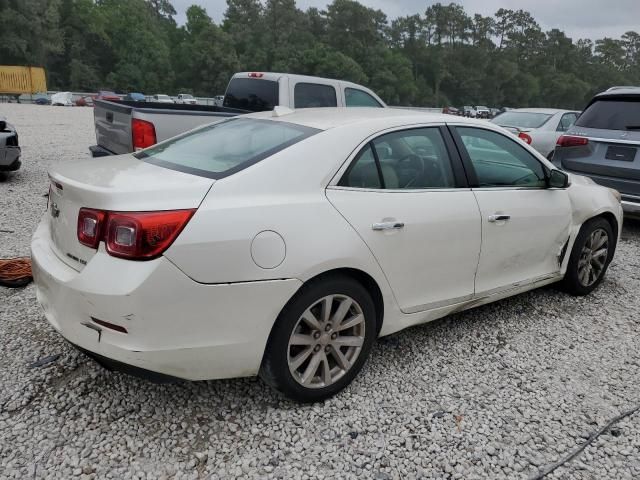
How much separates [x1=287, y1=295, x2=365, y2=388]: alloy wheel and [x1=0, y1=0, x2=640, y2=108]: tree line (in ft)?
252

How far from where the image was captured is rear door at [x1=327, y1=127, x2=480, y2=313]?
284 centimetres

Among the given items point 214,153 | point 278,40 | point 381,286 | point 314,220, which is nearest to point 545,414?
point 381,286

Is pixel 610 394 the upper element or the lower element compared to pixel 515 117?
lower

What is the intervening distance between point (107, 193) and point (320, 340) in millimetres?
1250

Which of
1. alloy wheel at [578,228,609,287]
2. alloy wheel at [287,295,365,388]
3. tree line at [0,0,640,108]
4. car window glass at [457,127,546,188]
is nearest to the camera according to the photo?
Answer: alloy wheel at [287,295,365,388]

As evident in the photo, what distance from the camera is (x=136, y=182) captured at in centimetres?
251

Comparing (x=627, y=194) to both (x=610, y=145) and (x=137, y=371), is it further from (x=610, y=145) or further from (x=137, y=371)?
(x=137, y=371)

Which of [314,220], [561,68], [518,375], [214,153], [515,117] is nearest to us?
[314,220]

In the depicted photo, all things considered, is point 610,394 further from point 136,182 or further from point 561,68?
point 561,68

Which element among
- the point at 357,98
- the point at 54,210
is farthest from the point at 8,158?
the point at 54,210

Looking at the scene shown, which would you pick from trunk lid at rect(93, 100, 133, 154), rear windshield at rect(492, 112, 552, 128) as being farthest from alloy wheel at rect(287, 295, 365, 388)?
rear windshield at rect(492, 112, 552, 128)

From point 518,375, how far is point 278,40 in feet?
299

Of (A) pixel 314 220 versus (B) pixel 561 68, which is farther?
(B) pixel 561 68

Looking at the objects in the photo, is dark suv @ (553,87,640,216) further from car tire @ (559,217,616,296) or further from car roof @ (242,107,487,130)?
car roof @ (242,107,487,130)
